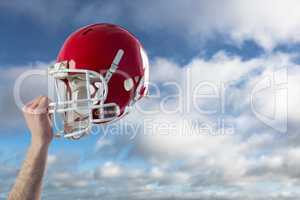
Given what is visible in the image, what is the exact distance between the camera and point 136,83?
15.6 feet

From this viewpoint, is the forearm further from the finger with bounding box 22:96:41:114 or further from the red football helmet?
the red football helmet

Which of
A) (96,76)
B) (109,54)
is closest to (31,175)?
(96,76)

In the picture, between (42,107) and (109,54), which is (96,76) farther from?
(42,107)

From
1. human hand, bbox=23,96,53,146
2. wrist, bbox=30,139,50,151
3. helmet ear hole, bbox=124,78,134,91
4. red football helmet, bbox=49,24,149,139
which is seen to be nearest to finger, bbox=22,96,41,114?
human hand, bbox=23,96,53,146

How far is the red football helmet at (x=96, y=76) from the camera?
405 cm

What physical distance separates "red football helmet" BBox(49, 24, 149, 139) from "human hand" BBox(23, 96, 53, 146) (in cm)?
66

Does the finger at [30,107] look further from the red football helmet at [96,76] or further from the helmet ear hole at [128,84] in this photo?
the helmet ear hole at [128,84]

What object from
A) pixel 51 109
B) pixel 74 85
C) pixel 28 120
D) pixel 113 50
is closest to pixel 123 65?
pixel 113 50

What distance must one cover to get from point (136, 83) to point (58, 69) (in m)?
0.82

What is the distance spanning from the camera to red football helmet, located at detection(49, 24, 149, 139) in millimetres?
4055

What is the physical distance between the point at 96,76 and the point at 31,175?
1501mm

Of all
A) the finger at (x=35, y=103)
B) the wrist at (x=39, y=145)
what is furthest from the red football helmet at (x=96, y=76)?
the wrist at (x=39, y=145)

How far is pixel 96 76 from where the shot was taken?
4.28 m

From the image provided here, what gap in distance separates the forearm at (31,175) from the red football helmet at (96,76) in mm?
821
